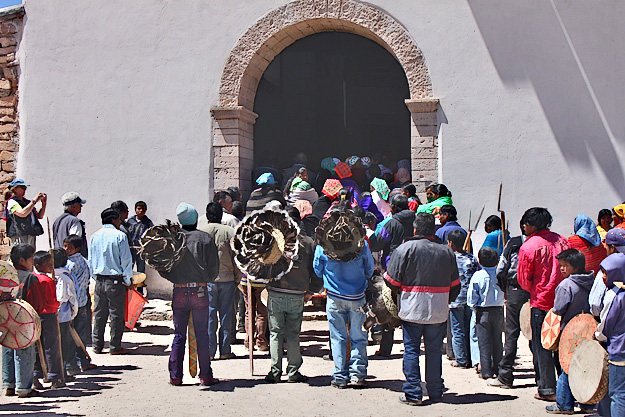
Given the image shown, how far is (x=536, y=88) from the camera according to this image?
9.57m

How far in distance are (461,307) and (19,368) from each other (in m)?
4.10

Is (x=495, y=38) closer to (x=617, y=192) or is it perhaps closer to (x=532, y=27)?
(x=532, y=27)

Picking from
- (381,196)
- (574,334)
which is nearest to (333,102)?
(381,196)

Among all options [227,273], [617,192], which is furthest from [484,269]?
[617,192]

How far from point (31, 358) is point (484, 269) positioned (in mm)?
4121

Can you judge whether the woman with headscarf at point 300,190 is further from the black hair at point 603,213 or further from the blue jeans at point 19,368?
the blue jeans at point 19,368

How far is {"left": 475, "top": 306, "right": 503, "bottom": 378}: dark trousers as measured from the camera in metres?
6.49

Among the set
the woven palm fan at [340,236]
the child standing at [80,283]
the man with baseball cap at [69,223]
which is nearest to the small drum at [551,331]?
the woven palm fan at [340,236]

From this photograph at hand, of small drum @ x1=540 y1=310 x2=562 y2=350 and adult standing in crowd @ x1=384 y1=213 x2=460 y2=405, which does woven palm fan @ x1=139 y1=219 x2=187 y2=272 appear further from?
small drum @ x1=540 y1=310 x2=562 y2=350

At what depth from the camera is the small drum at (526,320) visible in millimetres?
5941

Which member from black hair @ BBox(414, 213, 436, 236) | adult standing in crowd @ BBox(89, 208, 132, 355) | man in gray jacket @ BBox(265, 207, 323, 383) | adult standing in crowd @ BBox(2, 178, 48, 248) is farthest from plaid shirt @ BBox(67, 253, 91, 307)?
black hair @ BBox(414, 213, 436, 236)

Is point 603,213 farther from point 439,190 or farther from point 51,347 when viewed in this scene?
point 51,347

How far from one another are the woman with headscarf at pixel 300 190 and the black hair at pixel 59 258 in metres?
4.01

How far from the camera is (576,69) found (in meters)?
9.52
